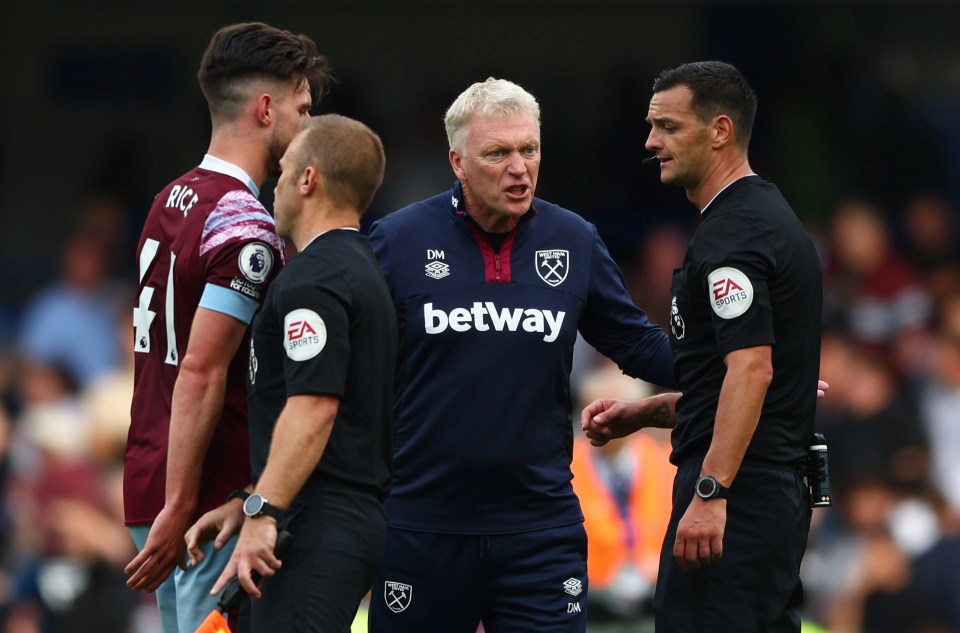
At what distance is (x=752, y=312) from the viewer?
4.32m

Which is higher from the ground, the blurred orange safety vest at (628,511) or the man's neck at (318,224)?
the man's neck at (318,224)

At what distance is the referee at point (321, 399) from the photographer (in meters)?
3.92

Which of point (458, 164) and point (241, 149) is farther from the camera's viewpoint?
point (458, 164)

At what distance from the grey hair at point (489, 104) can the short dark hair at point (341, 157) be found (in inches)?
28.0

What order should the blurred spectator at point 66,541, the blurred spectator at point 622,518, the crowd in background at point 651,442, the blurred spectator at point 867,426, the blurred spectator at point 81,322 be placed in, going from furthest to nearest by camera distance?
the blurred spectator at point 81,322 → the blurred spectator at point 867,426 → the blurred spectator at point 66,541 → the crowd in background at point 651,442 → the blurred spectator at point 622,518

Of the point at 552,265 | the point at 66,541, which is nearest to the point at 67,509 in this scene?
the point at 66,541

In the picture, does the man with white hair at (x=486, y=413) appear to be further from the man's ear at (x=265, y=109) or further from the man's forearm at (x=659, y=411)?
the man's ear at (x=265, y=109)

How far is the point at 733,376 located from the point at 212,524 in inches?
56.9

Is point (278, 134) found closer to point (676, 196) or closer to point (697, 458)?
point (697, 458)

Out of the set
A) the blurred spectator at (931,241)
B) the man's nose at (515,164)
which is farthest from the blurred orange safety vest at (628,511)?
the blurred spectator at (931,241)

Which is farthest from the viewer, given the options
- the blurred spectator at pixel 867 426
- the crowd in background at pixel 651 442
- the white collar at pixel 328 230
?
the blurred spectator at pixel 867 426

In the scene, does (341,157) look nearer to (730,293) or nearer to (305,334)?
(305,334)

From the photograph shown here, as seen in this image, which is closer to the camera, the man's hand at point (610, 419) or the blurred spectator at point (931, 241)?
the man's hand at point (610, 419)

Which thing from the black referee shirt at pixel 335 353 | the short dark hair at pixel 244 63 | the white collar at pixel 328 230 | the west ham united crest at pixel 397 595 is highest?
the short dark hair at pixel 244 63
